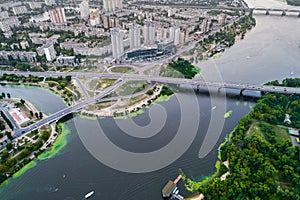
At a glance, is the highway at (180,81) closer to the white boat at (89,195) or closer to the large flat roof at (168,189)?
the large flat roof at (168,189)

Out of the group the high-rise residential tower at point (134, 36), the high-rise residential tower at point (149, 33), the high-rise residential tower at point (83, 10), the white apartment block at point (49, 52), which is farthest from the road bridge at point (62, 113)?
the high-rise residential tower at point (83, 10)

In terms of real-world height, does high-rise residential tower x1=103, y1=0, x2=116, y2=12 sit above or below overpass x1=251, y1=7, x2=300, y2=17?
above

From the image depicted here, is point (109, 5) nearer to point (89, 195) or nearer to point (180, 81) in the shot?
point (180, 81)

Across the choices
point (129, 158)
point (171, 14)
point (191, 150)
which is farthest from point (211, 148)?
point (171, 14)

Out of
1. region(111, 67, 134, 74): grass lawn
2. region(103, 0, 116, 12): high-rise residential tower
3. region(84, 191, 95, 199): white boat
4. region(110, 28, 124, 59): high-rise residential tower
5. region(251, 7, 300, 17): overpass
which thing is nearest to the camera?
region(84, 191, 95, 199): white boat

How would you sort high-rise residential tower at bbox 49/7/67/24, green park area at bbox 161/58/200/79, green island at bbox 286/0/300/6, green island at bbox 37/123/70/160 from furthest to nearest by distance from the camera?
green island at bbox 286/0/300/6
high-rise residential tower at bbox 49/7/67/24
green park area at bbox 161/58/200/79
green island at bbox 37/123/70/160

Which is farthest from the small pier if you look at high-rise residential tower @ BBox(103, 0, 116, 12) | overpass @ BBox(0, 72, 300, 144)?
high-rise residential tower @ BBox(103, 0, 116, 12)

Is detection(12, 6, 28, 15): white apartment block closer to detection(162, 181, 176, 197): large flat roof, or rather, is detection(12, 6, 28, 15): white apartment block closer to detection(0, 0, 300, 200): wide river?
detection(0, 0, 300, 200): wide river
